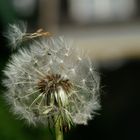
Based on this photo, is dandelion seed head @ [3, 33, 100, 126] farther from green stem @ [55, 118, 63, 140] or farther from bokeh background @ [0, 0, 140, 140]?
bokeh background @ [0, 0, 140, 140]

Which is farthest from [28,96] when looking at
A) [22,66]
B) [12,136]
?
[12,136]

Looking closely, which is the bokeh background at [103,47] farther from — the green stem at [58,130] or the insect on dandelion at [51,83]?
the green stem at [58,130]

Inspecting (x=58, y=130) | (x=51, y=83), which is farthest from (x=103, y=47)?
(x=58, y=130)

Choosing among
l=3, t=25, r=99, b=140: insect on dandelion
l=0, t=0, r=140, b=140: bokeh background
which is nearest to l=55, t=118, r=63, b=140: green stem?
l=3, t=25, r=99, b=140: insect on dandelion

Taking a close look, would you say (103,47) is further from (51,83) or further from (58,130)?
(58,130)

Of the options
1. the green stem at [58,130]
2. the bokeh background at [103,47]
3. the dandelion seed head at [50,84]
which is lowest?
the green stem at [58,130]

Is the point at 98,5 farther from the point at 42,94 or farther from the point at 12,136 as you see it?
the point at 42,94

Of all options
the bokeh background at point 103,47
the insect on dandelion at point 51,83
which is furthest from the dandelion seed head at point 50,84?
the bokeh background at point 103,47

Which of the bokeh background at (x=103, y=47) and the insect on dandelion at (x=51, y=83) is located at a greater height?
the bokeh background at (x=103, y=47)

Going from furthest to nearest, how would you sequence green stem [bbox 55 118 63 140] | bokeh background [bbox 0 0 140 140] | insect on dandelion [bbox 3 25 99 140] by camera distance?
bokeh background [bbox 0 0 140 140] < insect on dandelion [bbox 3 25 99 140] < green stem [bbox 55 118 63 140]
